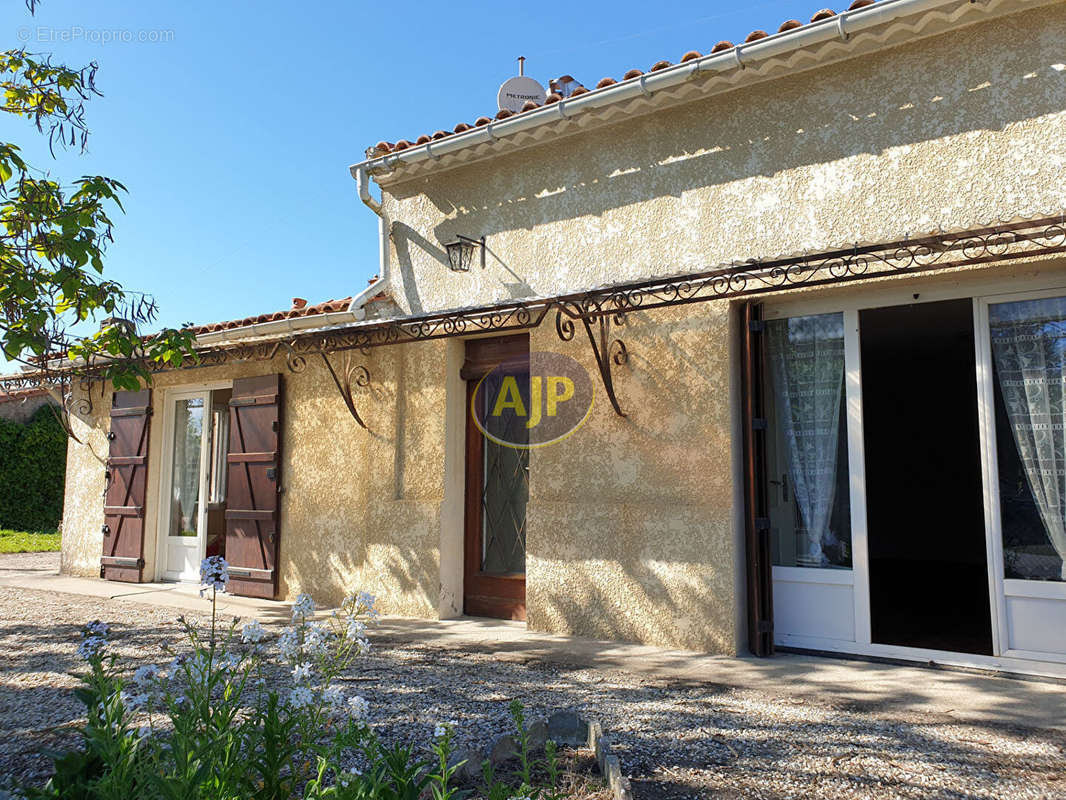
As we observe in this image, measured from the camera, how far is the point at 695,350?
5336mm

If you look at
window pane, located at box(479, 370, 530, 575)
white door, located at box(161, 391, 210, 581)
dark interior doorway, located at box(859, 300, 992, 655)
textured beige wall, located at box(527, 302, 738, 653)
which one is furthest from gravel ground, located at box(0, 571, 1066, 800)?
dark interior doorway, located at box(859, 300, 992, 655)

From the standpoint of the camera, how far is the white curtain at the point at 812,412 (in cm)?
511

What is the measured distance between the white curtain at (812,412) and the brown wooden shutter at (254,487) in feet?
16.4

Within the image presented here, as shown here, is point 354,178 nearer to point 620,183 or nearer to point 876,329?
point 620,183

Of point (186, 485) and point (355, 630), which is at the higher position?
point (186, 485)

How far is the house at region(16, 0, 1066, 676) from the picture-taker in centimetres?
447

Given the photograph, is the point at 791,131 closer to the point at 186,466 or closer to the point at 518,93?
the point at 518,93

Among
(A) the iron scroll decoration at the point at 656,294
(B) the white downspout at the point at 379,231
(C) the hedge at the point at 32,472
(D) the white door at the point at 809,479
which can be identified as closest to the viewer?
(A) the iron scroll decoration at the point at 656,294

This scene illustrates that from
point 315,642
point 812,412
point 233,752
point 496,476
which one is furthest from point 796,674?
point 233,752

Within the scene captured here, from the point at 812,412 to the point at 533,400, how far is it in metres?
2.19

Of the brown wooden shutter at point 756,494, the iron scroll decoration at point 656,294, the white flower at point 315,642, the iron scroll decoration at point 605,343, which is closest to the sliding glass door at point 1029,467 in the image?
the iron scroll decoration at point 656,294

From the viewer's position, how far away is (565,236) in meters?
6.09

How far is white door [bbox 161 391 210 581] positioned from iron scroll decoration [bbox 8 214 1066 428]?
150cm

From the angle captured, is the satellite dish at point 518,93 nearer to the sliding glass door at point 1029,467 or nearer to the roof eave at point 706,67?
the roof eave at point 706,67
